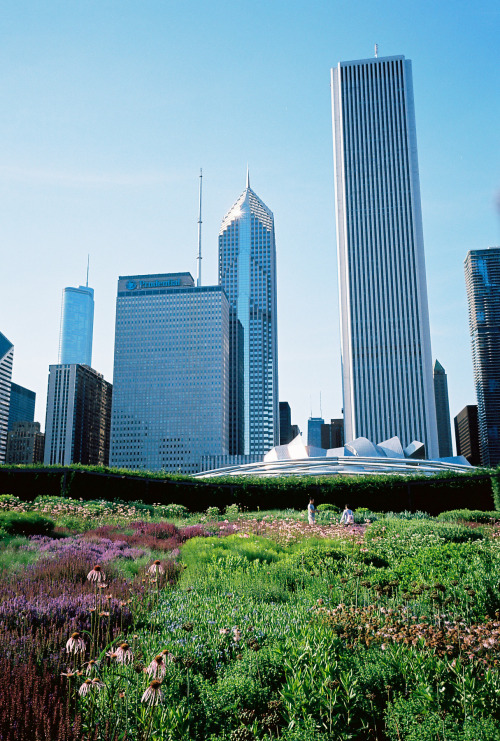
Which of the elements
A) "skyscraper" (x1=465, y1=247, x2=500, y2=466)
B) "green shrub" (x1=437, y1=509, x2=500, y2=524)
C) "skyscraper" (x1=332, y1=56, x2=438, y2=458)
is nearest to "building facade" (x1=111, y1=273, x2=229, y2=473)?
"skyscraper" (x1=332, y1=56, x2=438, y2=458)

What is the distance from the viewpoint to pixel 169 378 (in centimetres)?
16912

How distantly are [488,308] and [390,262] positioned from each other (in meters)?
102

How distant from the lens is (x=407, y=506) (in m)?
26.0

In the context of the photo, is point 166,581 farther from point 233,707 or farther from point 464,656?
point 464,656

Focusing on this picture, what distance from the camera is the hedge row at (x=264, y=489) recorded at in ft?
82.6

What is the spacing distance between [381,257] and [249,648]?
115 metres

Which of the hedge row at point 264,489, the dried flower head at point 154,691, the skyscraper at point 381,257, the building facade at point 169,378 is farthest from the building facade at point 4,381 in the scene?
the dried flower head at point 154,691

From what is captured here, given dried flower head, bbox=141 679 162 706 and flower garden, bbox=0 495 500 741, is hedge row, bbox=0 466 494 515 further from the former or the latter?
dried flower head, bbox=141 679 162 706

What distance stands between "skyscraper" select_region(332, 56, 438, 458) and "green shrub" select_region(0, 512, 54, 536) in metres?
97.9

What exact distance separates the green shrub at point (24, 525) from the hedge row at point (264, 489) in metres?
10.9

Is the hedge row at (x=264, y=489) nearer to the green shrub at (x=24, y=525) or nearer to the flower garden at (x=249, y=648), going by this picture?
the green shrub at (x=24, y=525)

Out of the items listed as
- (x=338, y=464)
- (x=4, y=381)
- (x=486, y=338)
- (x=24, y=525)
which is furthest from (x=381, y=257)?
(x=4, y=381)

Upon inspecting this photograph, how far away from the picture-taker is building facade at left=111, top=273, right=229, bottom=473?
546 ft

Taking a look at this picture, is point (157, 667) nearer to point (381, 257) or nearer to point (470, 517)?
point (470, 517)
